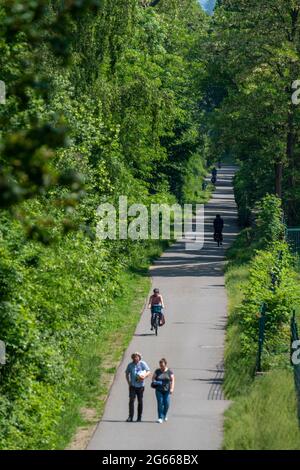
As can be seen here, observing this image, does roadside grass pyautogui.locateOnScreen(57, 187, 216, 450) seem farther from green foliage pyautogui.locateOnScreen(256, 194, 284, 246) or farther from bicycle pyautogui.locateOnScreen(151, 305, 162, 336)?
green foliage pyautogui.locateOnScreen(256, 194, 284, 246)

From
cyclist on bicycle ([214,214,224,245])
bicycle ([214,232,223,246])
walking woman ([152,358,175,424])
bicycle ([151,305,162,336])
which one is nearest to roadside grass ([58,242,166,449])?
bicycle ([151,305,162,336])

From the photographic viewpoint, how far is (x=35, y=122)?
9047 millimetres

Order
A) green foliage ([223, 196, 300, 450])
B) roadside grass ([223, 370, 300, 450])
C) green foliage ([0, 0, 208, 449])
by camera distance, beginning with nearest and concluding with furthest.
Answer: green foliage ([0, 0, 208, 449])
roadside grass ([223, 370, 300, 450])
green foliage ([223, 196, 300, 450])

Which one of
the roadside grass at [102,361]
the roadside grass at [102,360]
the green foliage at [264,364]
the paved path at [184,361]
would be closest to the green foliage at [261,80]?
the paved path at [184,361]

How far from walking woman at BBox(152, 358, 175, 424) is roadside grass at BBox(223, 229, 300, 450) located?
106cm

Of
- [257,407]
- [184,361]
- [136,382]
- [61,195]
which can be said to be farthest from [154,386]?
[184,361]

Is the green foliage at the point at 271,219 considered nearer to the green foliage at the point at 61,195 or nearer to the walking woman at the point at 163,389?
the green foliage at the point at 61,195

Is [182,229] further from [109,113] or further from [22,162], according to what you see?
[22,162]

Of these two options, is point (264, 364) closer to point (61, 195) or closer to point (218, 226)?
point (61, 195)

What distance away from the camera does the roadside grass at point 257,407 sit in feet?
57.0

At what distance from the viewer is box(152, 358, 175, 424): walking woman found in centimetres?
2016

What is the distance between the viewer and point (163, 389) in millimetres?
20203

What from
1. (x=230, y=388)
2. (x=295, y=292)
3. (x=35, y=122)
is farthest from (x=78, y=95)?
(x=35, y=122)

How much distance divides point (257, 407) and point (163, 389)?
A: 1.66 metres
